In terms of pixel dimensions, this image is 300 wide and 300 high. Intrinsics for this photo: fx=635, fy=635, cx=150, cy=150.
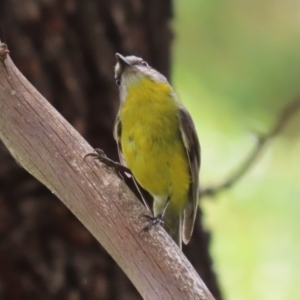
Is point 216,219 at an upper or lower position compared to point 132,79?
A: lower

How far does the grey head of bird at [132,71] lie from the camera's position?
6.61 feet

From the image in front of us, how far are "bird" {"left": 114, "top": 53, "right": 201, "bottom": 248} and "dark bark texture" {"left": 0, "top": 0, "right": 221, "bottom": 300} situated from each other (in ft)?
0.26

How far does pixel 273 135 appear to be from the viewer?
84.9 inches

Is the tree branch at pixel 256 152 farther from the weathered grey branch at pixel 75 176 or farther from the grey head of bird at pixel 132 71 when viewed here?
the weathered grey branch at pixel 75 176

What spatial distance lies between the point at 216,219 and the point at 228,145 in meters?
0.39

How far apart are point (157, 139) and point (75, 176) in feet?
2.26

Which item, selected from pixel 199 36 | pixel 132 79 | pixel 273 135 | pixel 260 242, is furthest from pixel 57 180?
pixel 199 36

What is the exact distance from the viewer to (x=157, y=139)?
2008 mm

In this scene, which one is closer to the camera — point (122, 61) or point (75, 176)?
point (75, 176)

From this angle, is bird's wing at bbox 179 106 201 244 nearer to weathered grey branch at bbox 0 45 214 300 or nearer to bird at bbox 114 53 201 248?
bird at bbox 114 53 201 248

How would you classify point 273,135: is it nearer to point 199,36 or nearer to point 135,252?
point 135,252

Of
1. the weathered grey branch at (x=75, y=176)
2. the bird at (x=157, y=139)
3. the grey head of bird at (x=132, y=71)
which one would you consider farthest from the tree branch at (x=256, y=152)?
the weathered grey branch at (x=75, y=176)

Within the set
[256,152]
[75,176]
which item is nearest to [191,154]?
[256,152]

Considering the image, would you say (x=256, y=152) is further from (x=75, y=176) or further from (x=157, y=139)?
(x=75, y=176)
